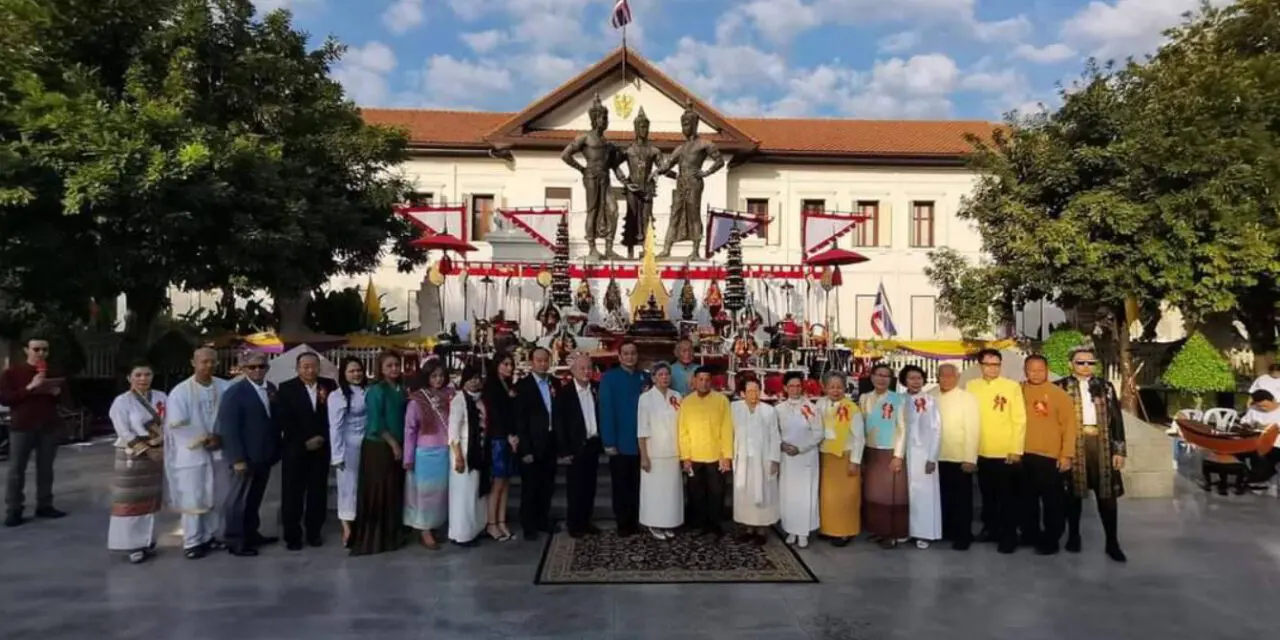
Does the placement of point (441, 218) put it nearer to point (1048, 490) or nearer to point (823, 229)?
point (823, 229)

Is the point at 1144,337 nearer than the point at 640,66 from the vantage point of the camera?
Yes

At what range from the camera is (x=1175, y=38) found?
16.8 meters

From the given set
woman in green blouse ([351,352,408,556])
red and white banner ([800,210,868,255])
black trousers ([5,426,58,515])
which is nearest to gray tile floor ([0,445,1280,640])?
woman in green blouse ([351,352,408,556])

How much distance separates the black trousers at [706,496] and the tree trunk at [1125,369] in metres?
12.0

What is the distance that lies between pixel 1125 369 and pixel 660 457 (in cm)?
1389

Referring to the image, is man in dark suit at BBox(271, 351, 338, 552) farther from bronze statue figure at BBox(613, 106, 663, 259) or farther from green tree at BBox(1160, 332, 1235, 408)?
green tree at BBox(1160, 332, 1235, 408)

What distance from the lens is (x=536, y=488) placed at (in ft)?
23.1

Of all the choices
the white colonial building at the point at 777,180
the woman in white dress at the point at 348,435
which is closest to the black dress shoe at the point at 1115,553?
the woman in white dress at the point at 348,435

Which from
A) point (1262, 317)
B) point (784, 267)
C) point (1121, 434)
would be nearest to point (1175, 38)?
A: point (1262, 317)

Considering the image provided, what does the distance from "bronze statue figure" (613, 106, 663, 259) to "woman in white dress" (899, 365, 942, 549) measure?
22.1 feet

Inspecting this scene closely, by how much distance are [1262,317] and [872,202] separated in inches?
501

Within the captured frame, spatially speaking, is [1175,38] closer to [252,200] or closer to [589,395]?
[589,395]

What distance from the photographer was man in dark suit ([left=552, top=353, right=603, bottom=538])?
6914 mm

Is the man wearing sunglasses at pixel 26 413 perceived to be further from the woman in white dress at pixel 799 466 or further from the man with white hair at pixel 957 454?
the man with white hair at pixel 957 454
